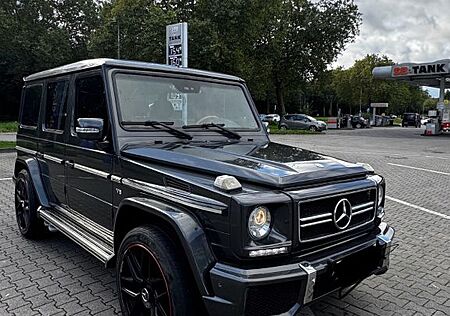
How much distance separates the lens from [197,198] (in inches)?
103

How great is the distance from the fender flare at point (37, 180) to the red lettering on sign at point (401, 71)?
93.0 ft

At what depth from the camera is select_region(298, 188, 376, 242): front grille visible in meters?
2.53

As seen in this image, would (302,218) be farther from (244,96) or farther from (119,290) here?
(244,96)

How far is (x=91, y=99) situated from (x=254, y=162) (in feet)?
5.85

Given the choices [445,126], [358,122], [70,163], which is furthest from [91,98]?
[358,122]

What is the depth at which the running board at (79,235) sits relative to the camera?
3.41 meters

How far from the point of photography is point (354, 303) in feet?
11.9

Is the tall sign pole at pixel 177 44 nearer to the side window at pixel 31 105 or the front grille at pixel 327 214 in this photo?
the side window at pixel 31 105

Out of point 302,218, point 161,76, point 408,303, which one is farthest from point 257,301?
point 161,76

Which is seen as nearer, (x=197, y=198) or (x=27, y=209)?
(x=197, y=198)

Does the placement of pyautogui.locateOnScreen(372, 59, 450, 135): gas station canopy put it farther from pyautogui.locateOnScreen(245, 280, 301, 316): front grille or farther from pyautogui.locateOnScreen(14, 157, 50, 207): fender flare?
pyautogui.locateOnScreen(245, 280, 301, 316): front grille

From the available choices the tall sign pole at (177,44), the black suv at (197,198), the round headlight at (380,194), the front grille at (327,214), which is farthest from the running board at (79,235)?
the tall sign pole at (177,44)

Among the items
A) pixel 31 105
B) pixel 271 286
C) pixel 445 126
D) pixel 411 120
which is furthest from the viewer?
pixel 411 120

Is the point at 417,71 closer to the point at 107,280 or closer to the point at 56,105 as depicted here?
the point at 56,105
